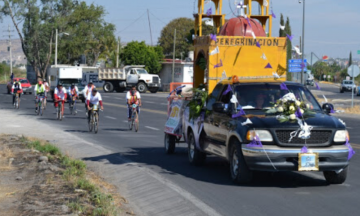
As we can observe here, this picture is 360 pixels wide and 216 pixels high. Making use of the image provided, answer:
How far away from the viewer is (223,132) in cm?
1230

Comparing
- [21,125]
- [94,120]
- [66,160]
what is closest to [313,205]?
[66,160]

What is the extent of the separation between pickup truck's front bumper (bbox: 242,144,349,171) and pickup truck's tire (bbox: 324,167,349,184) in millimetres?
→ 476

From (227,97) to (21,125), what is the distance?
59.6 feet

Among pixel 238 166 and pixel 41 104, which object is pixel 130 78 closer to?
pixel 41 104

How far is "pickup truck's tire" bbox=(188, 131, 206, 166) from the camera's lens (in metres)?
14.3

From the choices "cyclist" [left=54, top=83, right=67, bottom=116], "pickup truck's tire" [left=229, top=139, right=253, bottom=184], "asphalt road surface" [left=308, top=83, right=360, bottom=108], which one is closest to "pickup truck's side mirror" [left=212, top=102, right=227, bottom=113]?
"pickup truck's tire" [left=229, top=139, right=253, bottom=184]

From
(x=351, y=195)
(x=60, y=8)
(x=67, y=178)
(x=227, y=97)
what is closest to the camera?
(x=351, y=195)

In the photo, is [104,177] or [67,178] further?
[104,177]

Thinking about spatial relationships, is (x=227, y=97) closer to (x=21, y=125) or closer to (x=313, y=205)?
(x=313, y=205)

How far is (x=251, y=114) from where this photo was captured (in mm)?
11672

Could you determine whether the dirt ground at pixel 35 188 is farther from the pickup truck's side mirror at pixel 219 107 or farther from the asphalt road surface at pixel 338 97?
the asphalt road surface at pixel 338 97

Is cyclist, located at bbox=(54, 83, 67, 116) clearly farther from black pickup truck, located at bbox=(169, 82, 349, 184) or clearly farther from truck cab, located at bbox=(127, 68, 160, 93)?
truck cab, located at bbox=(127, 68, 160, 93)

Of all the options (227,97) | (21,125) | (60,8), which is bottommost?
(21,125)

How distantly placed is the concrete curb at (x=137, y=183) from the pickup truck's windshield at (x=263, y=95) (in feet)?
6.70
